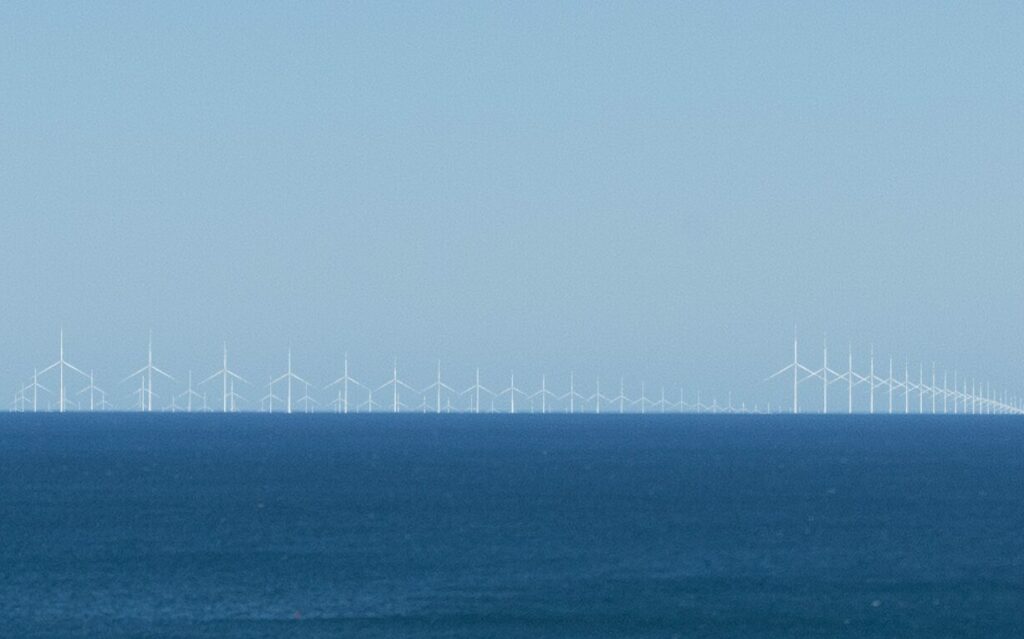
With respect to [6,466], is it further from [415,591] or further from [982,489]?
[415,591]

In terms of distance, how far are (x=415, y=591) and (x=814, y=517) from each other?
39936mm

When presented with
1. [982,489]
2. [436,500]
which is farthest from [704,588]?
[982,489]

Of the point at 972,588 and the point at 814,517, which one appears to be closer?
the point at 972,588

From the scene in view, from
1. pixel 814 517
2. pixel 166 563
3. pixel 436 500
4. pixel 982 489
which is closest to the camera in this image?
pixel 166 563

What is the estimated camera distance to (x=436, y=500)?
118 metres

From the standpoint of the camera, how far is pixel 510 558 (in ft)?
262

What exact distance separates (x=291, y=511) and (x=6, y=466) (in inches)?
2891

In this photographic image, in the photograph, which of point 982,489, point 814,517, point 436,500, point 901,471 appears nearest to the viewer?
point 814,517

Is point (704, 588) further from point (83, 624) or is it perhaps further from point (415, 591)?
point (83, 624)

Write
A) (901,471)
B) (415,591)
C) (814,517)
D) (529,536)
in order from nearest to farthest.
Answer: (415,591) < (529,536) < (814,517) < (901,471)

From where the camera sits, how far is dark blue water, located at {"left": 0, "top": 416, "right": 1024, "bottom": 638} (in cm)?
6125

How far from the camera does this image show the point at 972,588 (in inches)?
2771

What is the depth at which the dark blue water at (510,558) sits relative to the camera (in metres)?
61.2

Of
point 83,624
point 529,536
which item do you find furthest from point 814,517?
point 83,624
